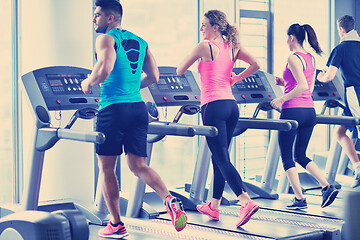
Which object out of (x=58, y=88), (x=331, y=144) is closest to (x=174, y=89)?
(x=58, y=88)

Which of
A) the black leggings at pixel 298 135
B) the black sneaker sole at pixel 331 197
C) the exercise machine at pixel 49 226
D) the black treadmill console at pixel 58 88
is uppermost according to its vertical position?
the black treadmill console at pixel 58 88

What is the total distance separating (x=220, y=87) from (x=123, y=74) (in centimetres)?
77

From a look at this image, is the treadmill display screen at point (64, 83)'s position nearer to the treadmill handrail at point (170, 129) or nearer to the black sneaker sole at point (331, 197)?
the treadmill handrail at point (170, 129)

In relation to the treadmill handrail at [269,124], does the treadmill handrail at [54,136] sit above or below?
below

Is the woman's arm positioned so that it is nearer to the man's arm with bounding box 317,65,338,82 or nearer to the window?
the man's arm with bounding box 317,65,338,82

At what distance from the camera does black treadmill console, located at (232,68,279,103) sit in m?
4.90

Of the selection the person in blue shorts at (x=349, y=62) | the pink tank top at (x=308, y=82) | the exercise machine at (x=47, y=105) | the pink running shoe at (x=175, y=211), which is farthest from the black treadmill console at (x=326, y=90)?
the pink running shoe at (x=175, y=211)

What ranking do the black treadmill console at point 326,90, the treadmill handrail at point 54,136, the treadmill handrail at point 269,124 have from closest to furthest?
the treadmill handrail at point 54,136, the treadmill handrail at point 269,124, the black treadmill console at point 326,90

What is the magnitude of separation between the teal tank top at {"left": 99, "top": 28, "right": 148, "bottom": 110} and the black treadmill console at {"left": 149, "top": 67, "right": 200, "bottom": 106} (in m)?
0.81

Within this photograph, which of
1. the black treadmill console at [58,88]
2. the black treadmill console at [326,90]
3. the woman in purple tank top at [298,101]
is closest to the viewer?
the black treadmill console at [58,88]

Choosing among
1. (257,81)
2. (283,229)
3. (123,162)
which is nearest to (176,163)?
(123,162)

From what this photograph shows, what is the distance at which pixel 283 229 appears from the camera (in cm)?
395

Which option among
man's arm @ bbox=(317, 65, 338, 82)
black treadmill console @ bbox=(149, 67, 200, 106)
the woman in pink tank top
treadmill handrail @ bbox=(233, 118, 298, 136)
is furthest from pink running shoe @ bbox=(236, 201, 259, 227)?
man's arm @ bbox=(317, 65, 338, 82)

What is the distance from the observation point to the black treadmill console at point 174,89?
4.29 m
